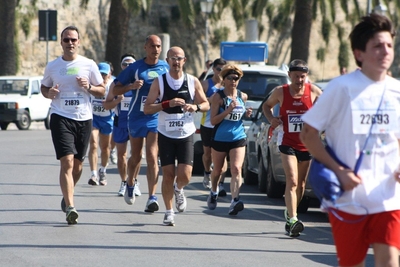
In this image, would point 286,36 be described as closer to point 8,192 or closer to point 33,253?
point 8,192

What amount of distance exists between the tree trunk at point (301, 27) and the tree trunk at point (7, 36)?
35.1ft

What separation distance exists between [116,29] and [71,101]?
20.8 metres

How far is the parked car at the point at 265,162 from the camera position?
12.9 meters

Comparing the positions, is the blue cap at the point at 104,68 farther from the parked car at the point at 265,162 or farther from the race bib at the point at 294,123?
the race bib at the point at 294,123

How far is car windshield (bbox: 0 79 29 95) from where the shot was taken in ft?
104

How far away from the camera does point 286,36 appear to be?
185ft

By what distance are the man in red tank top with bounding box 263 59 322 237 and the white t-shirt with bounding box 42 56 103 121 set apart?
2039 mm

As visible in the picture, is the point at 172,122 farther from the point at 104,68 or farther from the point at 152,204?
the point at 104,68

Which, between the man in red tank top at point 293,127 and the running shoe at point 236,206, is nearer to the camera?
the man in red tank top at point 293,127

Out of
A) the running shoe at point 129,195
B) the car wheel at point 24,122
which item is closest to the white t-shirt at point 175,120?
the running shoe at point 129,195

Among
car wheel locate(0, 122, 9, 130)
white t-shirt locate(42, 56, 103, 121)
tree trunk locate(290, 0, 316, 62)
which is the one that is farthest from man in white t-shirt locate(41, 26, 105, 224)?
car wheel locate(0, 122, 9, 130)

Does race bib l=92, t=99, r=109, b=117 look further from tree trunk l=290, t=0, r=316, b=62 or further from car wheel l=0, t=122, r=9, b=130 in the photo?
car wheel l=0, t=122, r=9, b=130

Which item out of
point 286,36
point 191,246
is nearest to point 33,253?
point 191,246

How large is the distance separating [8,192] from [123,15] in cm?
1774
